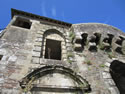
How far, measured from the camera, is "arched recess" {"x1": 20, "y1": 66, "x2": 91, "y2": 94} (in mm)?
2998

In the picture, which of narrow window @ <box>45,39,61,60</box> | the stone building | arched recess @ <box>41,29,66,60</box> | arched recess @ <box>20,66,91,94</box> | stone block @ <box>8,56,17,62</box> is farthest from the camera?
narrow window @ <box>45,39,61,60</box>

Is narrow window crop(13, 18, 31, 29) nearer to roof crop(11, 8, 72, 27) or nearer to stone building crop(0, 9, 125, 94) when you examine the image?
stone building crop(0, 9, 125, 94)

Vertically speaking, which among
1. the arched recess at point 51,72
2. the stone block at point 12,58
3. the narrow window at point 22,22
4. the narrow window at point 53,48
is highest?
the narrow window at point 22,22

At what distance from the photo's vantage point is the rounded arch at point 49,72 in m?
3.00

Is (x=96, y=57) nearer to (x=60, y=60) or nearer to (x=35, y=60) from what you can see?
(x=60, y=60)

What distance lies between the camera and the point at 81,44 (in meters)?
5.14

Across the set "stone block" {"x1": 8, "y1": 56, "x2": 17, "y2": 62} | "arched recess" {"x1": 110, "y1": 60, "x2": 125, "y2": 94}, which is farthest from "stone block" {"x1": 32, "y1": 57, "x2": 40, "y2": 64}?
"arched recess" {"x1": 110, "y1": 60, "x2": 125, "y2": 94}

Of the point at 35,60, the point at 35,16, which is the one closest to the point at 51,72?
the point at 35,60

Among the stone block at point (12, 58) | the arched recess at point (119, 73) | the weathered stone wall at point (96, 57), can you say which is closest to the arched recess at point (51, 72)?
the weathered stone wall at point (96, 57)

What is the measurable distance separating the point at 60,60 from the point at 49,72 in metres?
0.87

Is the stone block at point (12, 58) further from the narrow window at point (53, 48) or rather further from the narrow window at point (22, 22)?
the narrow window at point (22, 22)

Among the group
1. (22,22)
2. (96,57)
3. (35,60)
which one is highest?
(22,22)

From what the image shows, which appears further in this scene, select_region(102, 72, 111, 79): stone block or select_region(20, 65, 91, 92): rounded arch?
select_region(102, 72, 111, 79): stone block

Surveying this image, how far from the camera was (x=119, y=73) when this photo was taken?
207 inches
